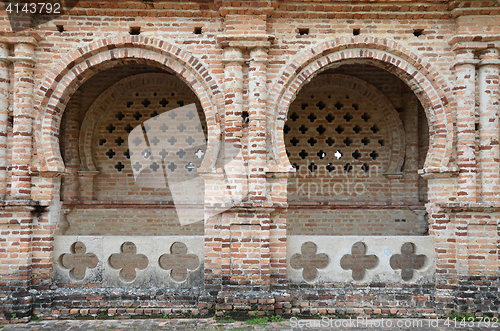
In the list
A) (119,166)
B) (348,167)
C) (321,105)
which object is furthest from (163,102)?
(348,167)

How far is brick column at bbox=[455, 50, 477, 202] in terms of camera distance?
5918mm

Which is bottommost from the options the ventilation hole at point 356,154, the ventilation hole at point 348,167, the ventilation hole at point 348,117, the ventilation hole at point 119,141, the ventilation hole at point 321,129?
the ventilation hole at point 348,167

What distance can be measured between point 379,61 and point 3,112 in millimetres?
6638

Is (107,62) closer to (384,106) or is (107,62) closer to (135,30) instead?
(135,30)

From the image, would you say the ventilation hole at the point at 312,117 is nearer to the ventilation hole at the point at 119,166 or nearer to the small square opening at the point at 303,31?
the small square opening at the point at 303,31

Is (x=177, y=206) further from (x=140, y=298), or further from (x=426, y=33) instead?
(x=426, y=33)

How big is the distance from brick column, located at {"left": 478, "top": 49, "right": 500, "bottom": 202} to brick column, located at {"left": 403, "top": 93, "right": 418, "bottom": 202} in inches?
94.7

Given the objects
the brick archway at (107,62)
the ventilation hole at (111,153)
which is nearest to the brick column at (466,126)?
the brick archway at (107,62)

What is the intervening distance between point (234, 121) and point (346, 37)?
2.49 meters

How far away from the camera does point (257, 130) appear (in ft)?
19.5

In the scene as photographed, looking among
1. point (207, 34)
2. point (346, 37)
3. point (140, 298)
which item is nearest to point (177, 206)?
point (140, 298)

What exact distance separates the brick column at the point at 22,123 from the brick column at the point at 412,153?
26.2 ft

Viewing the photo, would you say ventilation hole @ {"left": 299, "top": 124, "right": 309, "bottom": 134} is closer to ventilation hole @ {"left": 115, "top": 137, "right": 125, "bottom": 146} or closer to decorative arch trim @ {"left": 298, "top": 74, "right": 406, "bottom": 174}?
decorative arch trim @ {"left": 298, "top": 74, "right": 406, "bottom": 174}

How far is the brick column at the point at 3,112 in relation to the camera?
5918 mm
